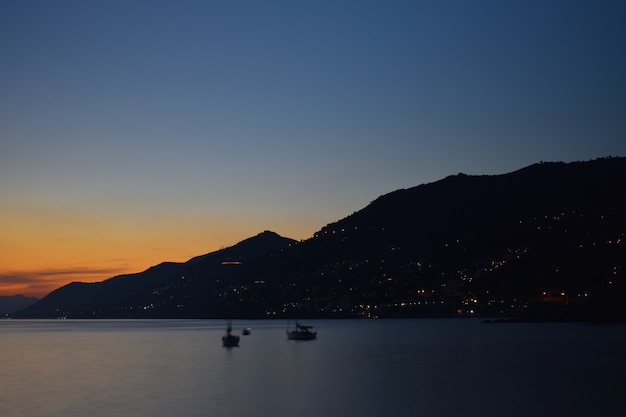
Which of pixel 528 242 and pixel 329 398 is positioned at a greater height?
pixel 528 242

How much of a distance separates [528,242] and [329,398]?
171 m

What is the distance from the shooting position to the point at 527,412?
109ft

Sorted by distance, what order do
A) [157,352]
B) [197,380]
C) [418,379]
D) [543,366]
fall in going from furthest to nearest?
[157,352], [543,366], [197,380], [418,379]

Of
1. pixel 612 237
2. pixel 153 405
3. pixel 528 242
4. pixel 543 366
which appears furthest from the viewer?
pixel 528 242

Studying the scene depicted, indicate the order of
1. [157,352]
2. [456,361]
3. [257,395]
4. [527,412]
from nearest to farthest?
[527,412], [257,395], [456,361], [157,352]

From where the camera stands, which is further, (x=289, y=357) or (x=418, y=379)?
(x=289, y=357)

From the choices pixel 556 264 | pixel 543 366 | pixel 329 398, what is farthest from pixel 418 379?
pixel 556 264

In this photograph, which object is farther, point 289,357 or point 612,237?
point 612,237

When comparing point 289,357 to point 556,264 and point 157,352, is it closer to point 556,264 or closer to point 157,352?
point 157,352

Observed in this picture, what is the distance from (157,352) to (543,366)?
48596 millimetres

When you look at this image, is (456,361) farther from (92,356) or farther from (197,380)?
(92,356)

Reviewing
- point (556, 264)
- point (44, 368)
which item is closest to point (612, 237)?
point (556, 264)

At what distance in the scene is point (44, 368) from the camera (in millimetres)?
63219

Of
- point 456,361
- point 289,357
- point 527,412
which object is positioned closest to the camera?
point 527,412
